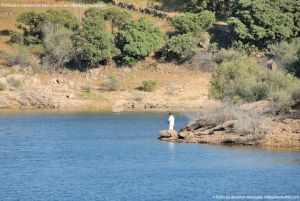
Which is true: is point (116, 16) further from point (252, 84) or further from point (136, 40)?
point (252, 84)

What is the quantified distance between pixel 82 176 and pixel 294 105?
65.7 feet

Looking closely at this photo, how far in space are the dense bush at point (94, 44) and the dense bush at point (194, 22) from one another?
807 centimetres

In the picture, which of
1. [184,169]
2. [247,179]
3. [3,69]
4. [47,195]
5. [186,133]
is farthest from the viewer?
[3,69]

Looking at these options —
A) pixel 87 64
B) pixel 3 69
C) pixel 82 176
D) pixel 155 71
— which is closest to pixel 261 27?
pixel 155 71

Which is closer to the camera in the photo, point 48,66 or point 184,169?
point 184,169

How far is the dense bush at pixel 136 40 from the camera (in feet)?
302

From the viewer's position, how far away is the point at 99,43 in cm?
9119

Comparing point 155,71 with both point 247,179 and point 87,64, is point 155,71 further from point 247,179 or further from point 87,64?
point 247,179

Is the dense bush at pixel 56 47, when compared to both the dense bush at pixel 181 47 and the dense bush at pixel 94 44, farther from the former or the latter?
the dense bush at pixel 181 47

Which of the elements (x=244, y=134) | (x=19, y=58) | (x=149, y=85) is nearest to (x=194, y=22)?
(x=149, y=85)

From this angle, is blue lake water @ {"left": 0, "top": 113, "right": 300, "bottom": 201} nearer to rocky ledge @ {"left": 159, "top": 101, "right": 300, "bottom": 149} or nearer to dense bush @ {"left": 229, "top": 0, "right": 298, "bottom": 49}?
rocky ledge @ {"left": 159, "top": 101, "right": 300, "bottom": 149}

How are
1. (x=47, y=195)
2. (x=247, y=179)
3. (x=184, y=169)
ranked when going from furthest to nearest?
1. (x=184, y=169)
2. (x=247, y=179)
3. (x=47, y=195)

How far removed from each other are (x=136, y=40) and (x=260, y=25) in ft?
44.5

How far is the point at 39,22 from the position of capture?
9744 cm
